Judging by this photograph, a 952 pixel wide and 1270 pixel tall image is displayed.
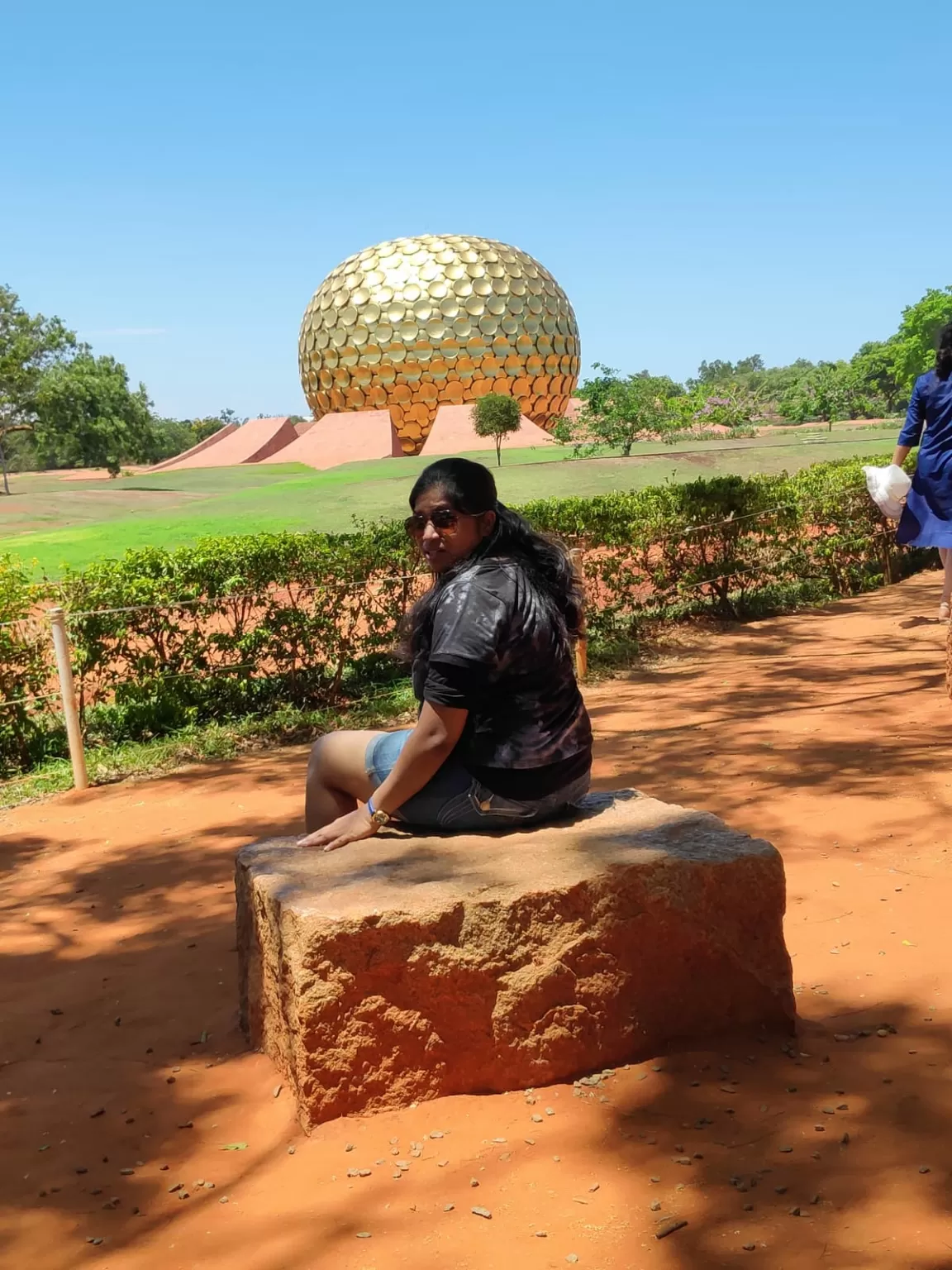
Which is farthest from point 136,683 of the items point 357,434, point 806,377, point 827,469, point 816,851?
point 806,377

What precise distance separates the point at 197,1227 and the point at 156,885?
2370 mm

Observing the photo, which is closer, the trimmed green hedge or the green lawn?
the trimmed green hedge

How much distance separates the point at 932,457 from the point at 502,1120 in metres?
6.02

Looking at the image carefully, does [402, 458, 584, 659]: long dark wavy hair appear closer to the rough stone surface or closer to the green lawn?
the rough stone surface

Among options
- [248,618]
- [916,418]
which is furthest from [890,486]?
[248,618]

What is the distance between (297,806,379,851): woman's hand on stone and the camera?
9.41 feet

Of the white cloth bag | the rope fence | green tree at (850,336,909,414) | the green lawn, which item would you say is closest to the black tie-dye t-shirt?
the rope fence

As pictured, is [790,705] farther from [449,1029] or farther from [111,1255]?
[111,1255]

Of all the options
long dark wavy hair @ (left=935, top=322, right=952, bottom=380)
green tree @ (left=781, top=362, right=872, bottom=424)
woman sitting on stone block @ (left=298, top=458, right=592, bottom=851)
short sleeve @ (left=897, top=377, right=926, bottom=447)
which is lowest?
woman sitting on stone block @ (left=298, top=458, right=592, bottom=851)

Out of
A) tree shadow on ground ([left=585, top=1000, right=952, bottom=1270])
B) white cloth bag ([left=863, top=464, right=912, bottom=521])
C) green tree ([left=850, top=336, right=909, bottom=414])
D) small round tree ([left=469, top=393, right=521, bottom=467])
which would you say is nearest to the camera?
tree shadow on ground ([left=585, top=1000, right=952, bottom=1270])

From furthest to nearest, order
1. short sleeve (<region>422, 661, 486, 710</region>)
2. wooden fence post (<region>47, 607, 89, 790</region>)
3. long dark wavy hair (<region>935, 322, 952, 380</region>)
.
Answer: long dark wavy hair (<region>935, 322, 952, 380</region>)
wooden fence post (<region>47, 607, 89, 790</region>)
short sleeve (<region>422, 661, 486, 710</region>)

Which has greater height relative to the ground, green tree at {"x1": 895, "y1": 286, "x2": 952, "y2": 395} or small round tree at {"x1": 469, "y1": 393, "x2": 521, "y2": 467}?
green tree at {"x1": 895, "y1": 286, "x2": 952, "y2": 395}

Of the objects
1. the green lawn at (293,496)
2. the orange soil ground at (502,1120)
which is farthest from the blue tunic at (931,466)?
the green lawn at (293,496)

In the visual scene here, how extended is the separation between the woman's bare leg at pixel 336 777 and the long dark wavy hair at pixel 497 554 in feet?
0.99
